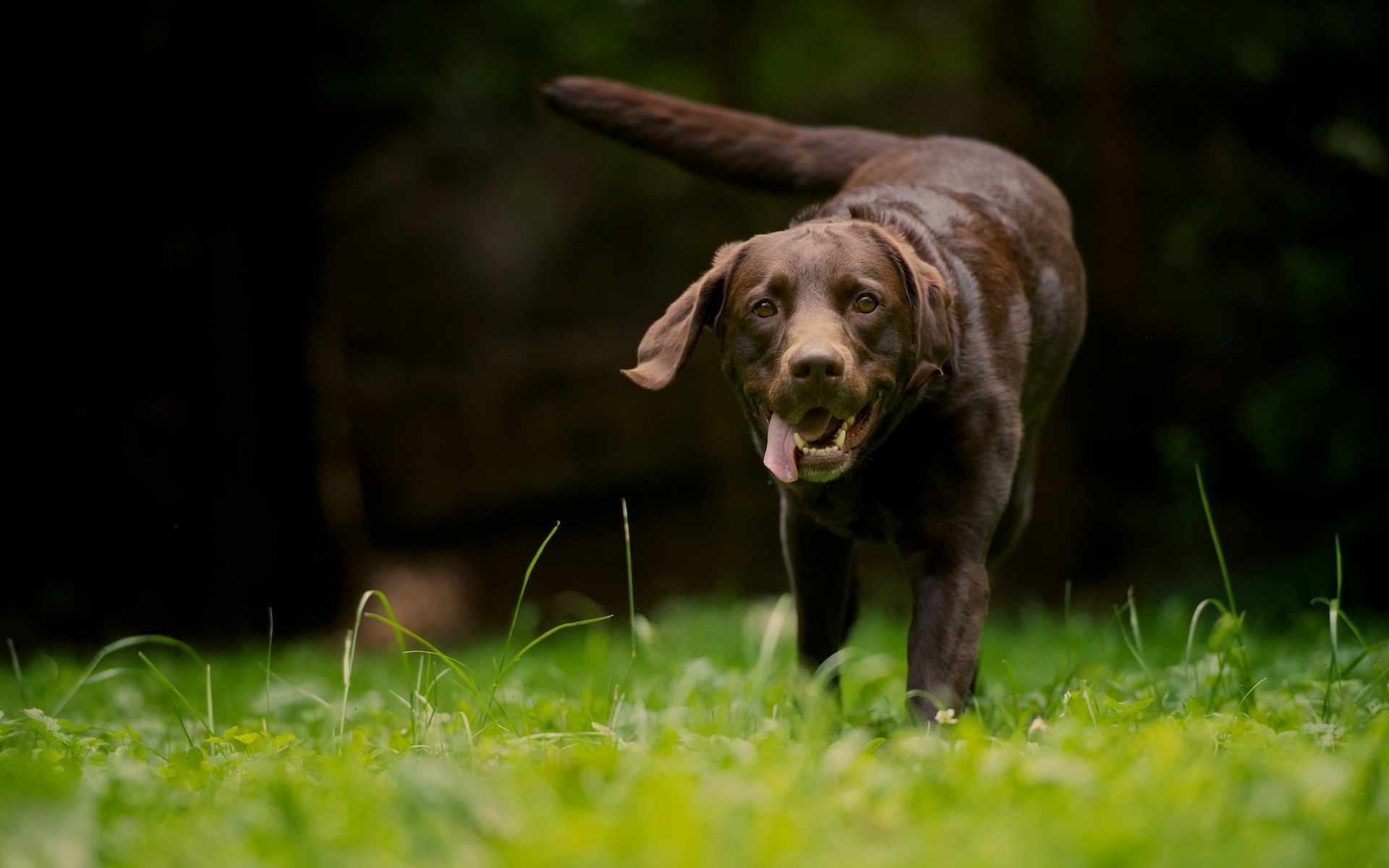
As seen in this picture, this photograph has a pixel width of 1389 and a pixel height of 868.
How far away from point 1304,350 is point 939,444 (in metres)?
5.45

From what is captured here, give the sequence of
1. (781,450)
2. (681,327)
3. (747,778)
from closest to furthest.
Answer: (747,778) → (781,450) → (681,327)

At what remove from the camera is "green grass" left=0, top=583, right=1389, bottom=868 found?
5.21 ft

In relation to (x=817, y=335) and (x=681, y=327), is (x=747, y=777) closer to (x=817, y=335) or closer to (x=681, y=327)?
(x=817, y=335)

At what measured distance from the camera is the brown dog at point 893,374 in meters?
3.06

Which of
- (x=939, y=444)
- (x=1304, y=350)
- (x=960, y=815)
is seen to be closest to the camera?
(x=960, y=815)

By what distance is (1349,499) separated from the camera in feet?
22.8

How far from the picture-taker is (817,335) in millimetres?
3000

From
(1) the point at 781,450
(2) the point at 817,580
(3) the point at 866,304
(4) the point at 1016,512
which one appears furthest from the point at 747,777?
(4) the point at 1016,512

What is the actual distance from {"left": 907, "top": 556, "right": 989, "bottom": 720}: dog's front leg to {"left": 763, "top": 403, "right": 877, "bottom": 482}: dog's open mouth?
451mm

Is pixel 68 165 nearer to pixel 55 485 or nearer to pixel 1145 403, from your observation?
pixel 55 485

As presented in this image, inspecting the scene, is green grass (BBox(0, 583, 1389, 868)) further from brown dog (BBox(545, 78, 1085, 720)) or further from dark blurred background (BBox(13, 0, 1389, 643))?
dark blurred background (BBox(13, 0, 1389, 643))

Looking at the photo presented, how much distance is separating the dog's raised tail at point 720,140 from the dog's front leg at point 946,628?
207 centimetres

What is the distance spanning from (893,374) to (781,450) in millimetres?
365

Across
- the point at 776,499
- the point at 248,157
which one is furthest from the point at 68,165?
the point at 776,499
